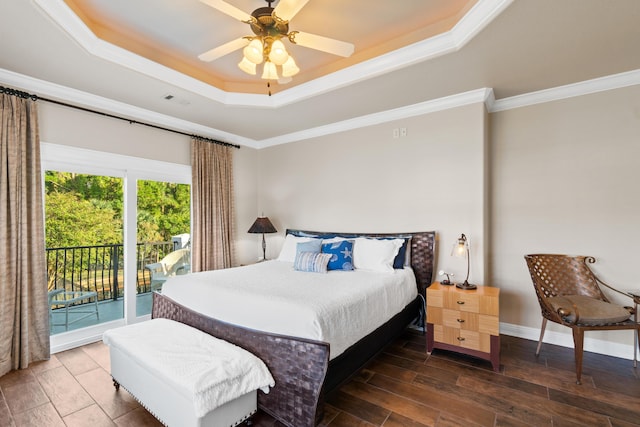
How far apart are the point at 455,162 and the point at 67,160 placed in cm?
412

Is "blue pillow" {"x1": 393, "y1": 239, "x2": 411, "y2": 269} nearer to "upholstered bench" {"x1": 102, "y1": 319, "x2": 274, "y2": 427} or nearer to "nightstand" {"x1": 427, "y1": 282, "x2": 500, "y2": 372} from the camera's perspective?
"nightstand" {"x1": 427, "y1": 282, "x2": 500, "y2": 372}

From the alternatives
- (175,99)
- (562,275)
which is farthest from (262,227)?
(562,275)

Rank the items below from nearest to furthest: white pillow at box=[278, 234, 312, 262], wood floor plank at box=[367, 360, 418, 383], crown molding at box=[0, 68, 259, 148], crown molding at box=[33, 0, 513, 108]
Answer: crown molding at box=[33, 0, 513, 108], wood floor plank at box=[367, 360, 418, 383], crown molding at box=[0, 68, 259, 148], white pillow at box=[278, 234, 312, 262]

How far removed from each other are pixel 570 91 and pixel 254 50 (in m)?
3.15

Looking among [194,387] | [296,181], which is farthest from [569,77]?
[194,387]

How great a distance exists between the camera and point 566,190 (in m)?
3.04

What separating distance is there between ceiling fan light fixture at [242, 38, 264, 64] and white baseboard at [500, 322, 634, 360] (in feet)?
11.9

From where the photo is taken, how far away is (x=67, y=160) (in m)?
3.07

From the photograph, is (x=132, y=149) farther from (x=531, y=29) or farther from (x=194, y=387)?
(x=531, y=29)

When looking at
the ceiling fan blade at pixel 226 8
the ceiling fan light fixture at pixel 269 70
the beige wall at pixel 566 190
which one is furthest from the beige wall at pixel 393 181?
the ceiling fan blade at pixel 226 8

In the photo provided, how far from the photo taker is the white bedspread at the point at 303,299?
1.95 m

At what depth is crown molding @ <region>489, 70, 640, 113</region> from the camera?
2785 mm

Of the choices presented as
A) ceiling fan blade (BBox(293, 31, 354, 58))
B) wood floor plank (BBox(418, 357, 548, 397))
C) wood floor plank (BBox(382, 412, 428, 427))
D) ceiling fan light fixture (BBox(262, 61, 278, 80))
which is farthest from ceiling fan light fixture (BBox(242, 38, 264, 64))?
wood floor plank (BBox(418, 357, 548, 397))

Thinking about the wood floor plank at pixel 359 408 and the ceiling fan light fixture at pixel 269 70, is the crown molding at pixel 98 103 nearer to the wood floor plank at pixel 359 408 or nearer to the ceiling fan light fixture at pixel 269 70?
the ceiling fan light fixture at pixel 269 70
